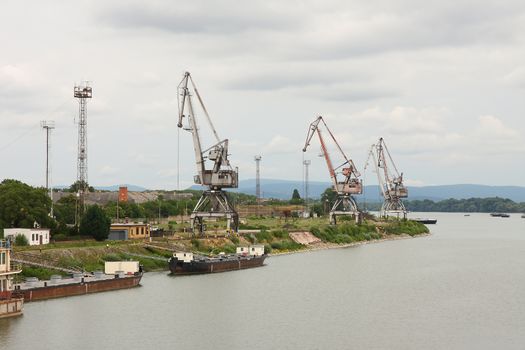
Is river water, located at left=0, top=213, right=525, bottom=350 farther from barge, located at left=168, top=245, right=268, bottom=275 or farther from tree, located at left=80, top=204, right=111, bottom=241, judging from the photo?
tree, located at left=80, top=204, right=111, bottom=241

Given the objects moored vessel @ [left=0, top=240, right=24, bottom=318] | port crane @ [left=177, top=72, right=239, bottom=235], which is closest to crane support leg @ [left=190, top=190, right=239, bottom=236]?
port crane @ [left=177, top=72, right=239, bottom=235]

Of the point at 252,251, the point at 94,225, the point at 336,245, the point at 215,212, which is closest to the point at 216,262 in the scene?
the point at 252,251

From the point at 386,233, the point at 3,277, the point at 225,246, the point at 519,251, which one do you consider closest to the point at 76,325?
the point at 3,277

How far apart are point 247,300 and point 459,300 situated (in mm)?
14587

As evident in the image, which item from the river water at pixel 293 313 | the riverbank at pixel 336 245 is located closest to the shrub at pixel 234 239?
the riverbank at pixel 336 245

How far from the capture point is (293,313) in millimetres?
53938

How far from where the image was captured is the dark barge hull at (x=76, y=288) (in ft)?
184

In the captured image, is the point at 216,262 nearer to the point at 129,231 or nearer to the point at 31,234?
the point at 129,231

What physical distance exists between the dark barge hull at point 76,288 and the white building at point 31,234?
12911 mm

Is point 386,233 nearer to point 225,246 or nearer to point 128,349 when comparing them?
point 225,246

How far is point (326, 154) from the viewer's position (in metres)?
159

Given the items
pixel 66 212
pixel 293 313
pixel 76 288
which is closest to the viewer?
pixel 293 313

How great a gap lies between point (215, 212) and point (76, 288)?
52.1m

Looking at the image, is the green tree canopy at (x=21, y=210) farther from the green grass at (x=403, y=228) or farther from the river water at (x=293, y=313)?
the green grass at (x=403, y=228)
